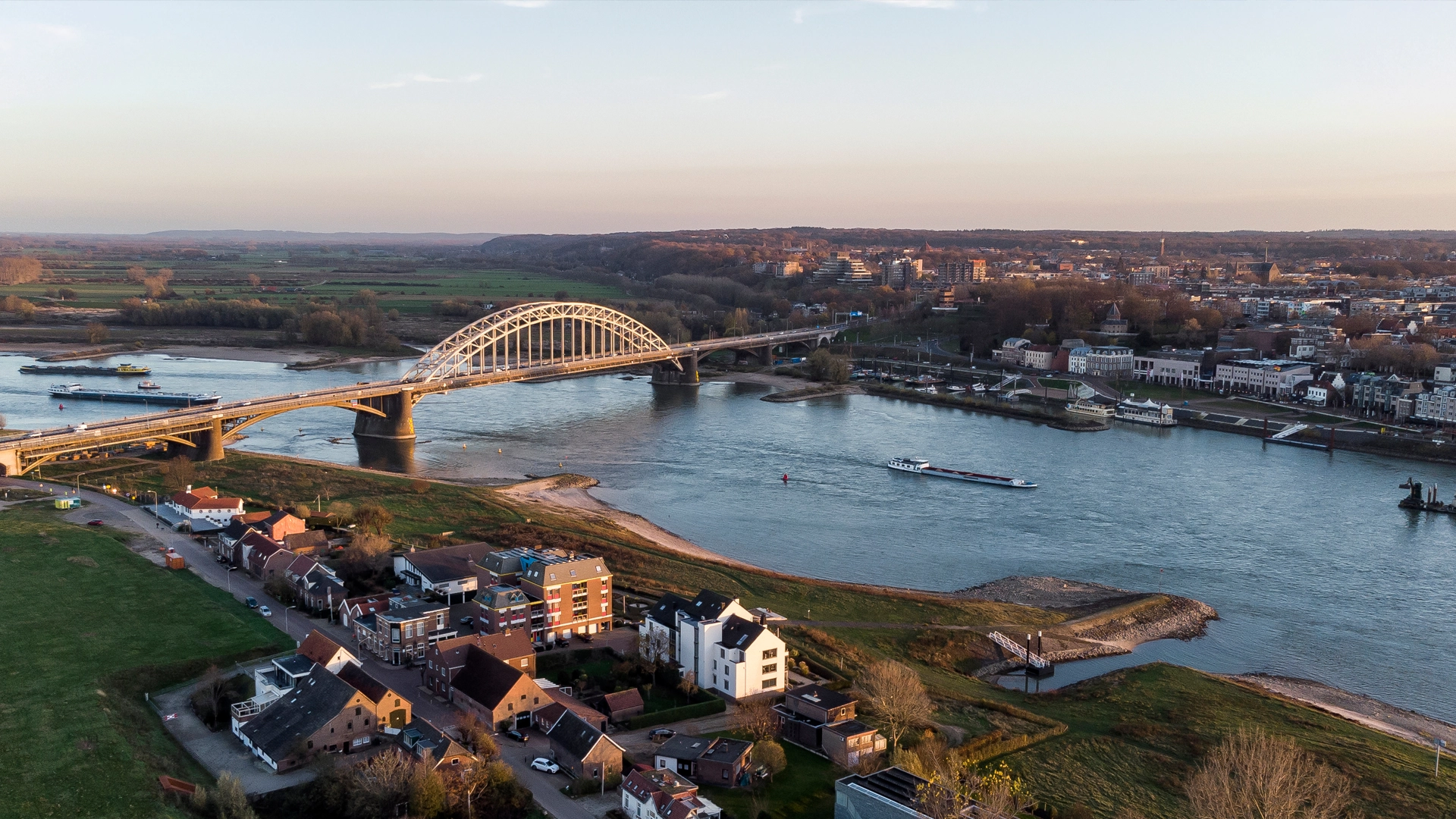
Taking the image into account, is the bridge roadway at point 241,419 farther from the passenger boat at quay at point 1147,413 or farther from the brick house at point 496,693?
the passenger boat at quay at point 1147,413

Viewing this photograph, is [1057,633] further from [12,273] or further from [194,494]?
[12,273]

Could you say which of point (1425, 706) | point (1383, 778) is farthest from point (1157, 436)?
point (1383, 778)

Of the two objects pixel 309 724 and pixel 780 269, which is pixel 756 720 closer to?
pixel 309 724

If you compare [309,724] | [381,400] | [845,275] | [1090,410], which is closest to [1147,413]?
[1090,410]

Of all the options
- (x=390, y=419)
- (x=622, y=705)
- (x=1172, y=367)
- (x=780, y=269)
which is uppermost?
(x=780, y=269)

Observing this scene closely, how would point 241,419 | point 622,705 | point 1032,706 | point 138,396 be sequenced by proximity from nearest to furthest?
point 622,705, point 1032,706, point 241,419, point 138,396

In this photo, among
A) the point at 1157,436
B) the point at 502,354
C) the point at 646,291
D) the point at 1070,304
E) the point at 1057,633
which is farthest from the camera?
the point at 646,291

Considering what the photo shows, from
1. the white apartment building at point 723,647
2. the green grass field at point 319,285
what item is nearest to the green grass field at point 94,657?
the white apartment building at point 723,647
